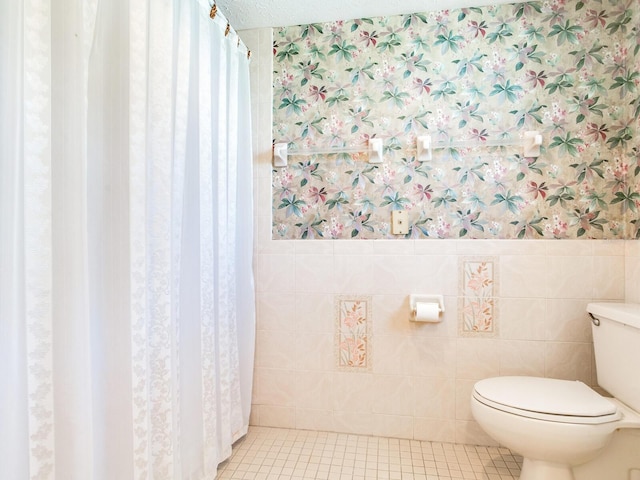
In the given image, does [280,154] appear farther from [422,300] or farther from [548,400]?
[548,400]

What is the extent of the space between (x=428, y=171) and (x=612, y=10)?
1.08 m

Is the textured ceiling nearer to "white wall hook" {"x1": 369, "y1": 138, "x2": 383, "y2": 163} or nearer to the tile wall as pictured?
the tile wall

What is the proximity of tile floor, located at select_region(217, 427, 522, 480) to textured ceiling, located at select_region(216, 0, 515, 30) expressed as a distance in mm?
2102

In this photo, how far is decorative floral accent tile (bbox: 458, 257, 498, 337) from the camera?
5.43 ft

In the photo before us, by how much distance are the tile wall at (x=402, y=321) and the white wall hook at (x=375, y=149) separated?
1.38ft

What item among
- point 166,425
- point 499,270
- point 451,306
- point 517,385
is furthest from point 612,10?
point 166,425

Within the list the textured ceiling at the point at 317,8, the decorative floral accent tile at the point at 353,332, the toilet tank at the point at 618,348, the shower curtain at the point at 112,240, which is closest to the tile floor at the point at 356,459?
the shower curtain at the point at 112,240

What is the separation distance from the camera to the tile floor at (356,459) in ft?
4.78

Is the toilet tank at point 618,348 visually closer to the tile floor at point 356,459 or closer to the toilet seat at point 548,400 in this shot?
the toilet seat at point 548,400

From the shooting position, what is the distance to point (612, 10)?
1594mm

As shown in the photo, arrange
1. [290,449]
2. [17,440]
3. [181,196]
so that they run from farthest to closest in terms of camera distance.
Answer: [290,449] → [181,196] → [17,440]

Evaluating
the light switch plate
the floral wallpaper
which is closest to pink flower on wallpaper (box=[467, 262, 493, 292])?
the floral wallpaper

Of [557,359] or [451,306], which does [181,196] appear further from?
[557,359]

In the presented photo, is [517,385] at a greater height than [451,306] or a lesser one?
lesser
